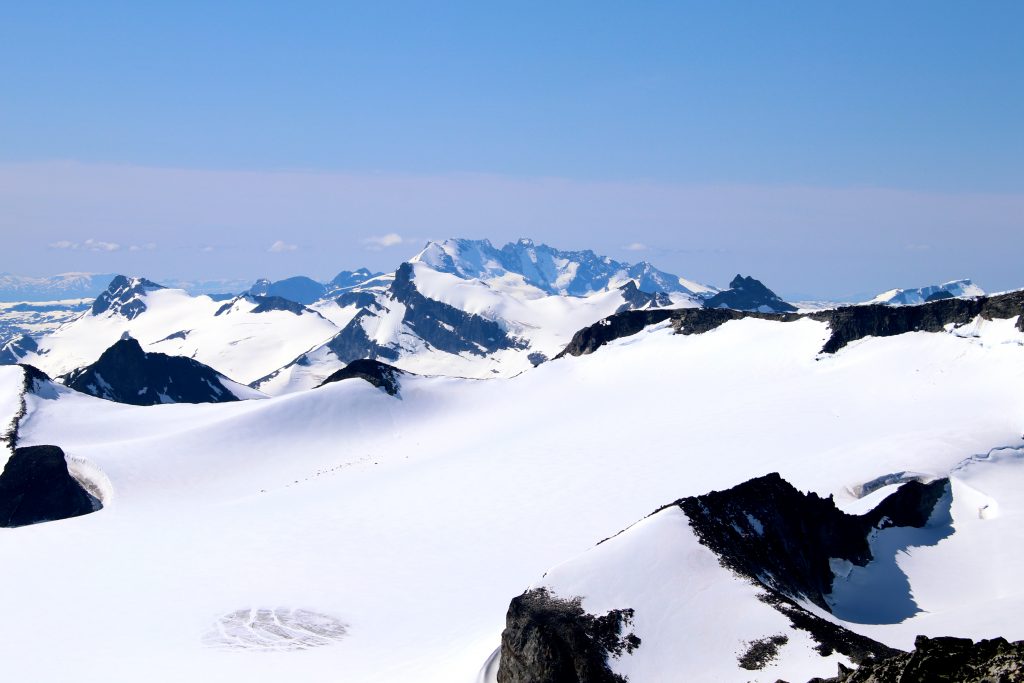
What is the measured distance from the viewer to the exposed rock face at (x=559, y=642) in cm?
3675

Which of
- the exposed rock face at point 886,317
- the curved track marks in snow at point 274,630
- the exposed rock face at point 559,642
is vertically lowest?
the curved track marks in snow at point 274,630

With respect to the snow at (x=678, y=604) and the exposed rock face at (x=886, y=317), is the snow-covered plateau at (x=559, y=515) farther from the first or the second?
the exposed rock face at (x=886, y=317)

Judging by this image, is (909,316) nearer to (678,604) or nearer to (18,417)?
(678,604)

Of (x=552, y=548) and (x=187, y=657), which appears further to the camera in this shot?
(x=552, y=548)

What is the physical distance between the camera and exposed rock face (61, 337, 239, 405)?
17188 centimetres

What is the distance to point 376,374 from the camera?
4493 inches

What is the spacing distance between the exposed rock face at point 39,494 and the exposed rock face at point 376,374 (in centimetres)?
4093

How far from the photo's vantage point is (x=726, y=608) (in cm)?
4003

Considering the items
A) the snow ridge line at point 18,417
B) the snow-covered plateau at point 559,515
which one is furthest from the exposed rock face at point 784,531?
the snow ridge line at point 18,417

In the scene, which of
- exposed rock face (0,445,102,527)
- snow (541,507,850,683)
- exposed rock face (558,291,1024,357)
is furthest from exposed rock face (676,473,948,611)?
exposed rock face (0,445,102,527)

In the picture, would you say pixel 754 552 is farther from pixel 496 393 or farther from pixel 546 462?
pixel 496 393

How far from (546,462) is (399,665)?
34899 mm

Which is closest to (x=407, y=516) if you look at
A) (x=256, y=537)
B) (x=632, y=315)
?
(x=256, y=537)

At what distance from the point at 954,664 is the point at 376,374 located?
321 ft
